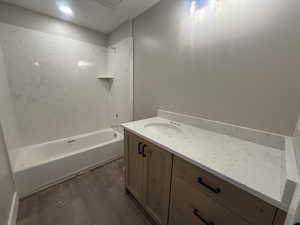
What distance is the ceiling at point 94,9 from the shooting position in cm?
156

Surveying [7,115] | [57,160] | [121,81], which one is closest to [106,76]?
[121,81]

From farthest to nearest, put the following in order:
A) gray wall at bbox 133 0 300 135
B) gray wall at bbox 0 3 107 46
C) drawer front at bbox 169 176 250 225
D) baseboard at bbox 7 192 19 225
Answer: gray wall at bbox 0 3 107 46
baseboard at bbox 7 192 19 225
gray wall at bbox 133 0 300 135
drawer front at bbox 169 176 250 225

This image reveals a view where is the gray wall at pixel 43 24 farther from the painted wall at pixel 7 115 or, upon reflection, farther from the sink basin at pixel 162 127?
the sink basin at pixel 162 127

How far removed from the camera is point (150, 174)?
1.12 meters

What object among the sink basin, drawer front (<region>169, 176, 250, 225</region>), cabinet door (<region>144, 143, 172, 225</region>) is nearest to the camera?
drawer front (<region>169, 176, 250, 225</region>)

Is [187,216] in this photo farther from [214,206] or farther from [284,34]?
[284,34]

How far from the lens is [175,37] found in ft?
4.64

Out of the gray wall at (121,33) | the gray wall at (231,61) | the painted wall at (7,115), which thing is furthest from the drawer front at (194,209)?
the gray wall at (121,33)

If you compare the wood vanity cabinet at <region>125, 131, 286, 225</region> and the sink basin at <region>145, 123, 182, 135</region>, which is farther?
the sink basin at <region>145, 123, 182, 135</region>

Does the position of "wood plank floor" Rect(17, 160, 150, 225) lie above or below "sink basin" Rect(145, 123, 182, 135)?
below

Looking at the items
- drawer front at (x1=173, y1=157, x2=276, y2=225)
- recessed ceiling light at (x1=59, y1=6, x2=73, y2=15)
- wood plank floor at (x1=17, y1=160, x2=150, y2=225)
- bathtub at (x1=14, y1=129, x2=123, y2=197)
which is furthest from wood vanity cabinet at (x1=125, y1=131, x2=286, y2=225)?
recessed ceiling light at (x1=59, y1=6, x2=73, y2=15)

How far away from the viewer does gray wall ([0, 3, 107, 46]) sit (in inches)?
64.9

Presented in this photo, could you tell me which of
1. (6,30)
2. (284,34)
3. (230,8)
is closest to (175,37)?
(230,8)

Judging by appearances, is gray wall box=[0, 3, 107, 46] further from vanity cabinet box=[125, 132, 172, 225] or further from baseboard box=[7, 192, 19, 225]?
baseboard box=[7, 192, 19, 225]
